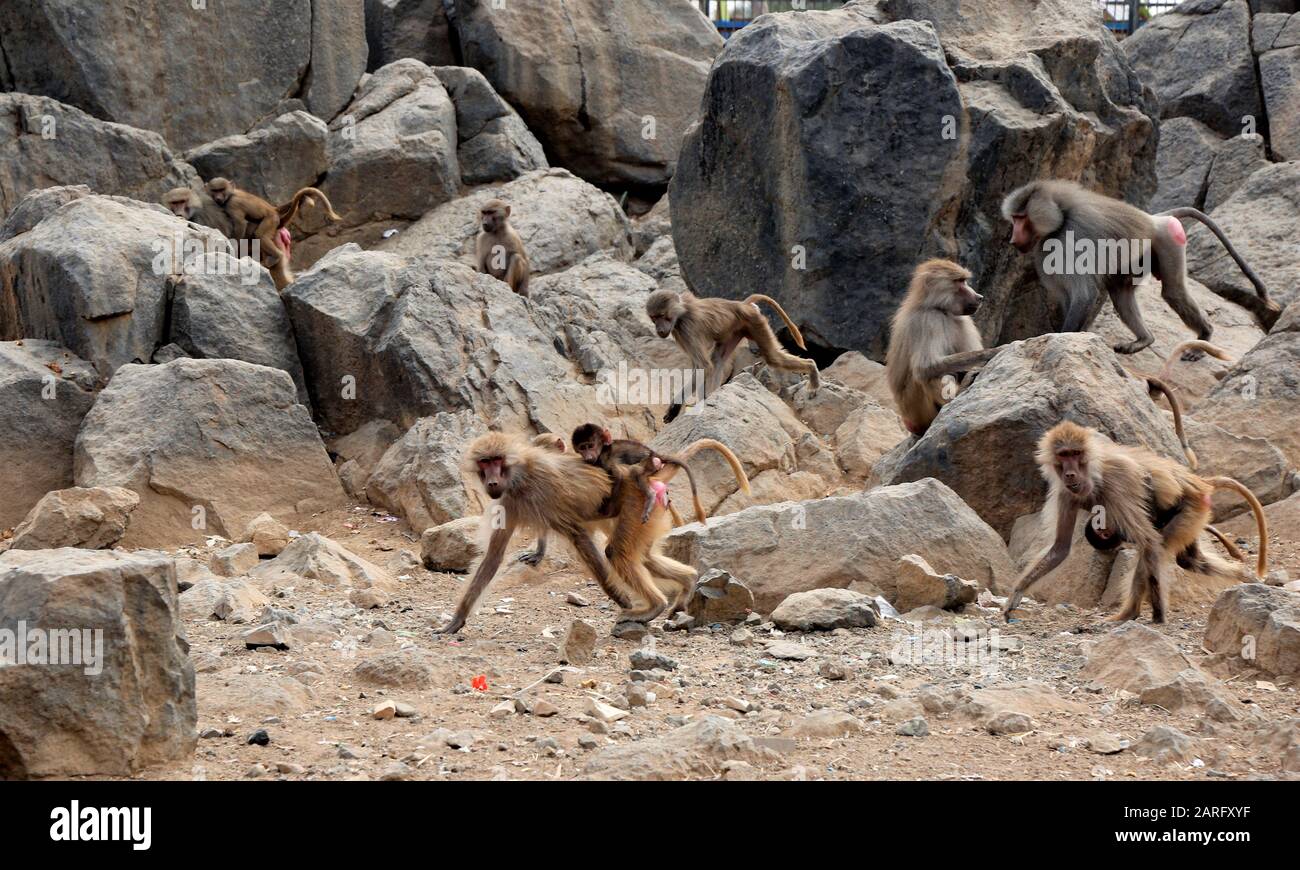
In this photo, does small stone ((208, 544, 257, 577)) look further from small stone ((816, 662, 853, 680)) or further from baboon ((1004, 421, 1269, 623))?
baboon ((1004, 421, 1269, 623))

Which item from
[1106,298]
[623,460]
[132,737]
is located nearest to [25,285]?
[623,460]

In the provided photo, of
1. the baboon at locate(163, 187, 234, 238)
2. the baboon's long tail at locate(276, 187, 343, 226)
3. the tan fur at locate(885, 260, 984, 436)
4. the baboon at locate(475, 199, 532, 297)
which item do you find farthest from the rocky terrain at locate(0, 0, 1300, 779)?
the baboon's long tail at locate(276, 187, 343, 226)

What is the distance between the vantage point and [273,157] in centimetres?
1502

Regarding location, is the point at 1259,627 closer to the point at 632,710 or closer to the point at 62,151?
the point at 632,710

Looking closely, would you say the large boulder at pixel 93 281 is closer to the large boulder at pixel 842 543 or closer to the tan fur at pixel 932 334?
the large boulder at pixel 842 543

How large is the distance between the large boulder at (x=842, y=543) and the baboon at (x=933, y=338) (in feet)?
6.84

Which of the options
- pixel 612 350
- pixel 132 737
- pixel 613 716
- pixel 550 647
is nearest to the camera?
pixel 132 737

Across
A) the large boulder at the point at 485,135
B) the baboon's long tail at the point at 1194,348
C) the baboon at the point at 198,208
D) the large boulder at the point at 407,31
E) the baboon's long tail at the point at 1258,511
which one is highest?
the large boulder at the point at 407,31

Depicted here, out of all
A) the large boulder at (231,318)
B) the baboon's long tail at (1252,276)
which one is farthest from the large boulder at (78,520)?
the baboon's long tail at (1252,276)

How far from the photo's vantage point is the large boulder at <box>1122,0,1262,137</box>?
1672 cm

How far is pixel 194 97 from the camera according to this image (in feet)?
49.8

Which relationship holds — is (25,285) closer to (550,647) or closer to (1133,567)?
(550,647)

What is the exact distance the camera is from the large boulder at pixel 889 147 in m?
Result: 11.5

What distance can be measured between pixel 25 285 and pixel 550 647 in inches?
227
